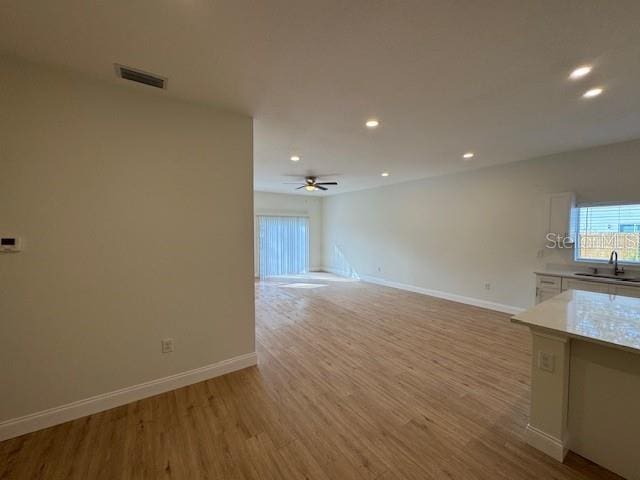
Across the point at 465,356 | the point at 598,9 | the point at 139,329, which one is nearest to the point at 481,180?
the point at 465,356

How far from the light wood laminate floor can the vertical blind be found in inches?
192

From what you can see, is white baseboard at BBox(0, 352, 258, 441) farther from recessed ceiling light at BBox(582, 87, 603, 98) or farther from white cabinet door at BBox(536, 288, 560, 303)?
white cabinet door at BBox(536, 288, 560, 303)

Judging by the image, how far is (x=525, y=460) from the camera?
1601 millimetres

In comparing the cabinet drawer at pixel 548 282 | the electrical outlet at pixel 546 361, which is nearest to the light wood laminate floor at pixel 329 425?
the electrical outlet at pixel 546 361

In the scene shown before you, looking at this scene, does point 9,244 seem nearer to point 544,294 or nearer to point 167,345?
point 167,345

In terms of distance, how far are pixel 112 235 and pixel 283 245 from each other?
243 inches

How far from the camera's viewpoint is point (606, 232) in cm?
352

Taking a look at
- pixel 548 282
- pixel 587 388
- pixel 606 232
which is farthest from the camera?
pixel 548 282

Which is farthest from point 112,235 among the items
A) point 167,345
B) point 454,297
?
point 454,297

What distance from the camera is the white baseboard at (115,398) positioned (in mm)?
1799

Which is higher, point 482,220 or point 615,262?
point 482,220

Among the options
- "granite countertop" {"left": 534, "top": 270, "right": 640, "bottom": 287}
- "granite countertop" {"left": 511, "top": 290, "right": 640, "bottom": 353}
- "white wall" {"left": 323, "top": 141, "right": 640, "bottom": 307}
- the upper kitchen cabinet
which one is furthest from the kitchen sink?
"granite countertop" {"left": 511, "top": 290, "right": 640, "bottom": 353}

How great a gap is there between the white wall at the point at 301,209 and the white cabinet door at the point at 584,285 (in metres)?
6.52

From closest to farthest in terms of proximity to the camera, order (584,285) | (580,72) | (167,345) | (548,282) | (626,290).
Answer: (580,72)
(167,345)
(626,290)
(584,285)
(548,282)
